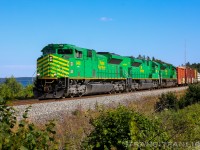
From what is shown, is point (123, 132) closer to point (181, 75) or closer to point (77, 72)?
point (77, 72)

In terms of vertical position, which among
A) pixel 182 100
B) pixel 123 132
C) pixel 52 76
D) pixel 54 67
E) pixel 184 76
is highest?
pixel 184 76

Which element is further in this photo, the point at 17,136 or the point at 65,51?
the point at 65,51

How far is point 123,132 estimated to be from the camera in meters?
6.32

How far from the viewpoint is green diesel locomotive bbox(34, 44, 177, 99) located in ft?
69.5

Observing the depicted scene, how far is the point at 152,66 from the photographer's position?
133 ft

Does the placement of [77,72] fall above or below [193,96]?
above

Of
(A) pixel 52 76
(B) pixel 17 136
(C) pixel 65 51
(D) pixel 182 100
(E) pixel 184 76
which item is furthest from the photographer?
(E) pixel 184 76

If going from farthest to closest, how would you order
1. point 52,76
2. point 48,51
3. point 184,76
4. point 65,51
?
point 184,76
point 48,51
point 65,51
point 52,76

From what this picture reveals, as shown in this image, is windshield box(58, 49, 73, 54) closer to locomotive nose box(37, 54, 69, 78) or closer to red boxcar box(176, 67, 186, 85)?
locomotive nose box(37, 54, 69, 78)

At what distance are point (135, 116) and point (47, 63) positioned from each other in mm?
15347

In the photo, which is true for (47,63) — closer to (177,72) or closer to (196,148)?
(196,148)

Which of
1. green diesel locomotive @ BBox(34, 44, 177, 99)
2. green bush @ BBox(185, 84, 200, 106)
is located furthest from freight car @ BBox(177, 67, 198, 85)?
green bush @ BBox(185, 84, 200, 106)

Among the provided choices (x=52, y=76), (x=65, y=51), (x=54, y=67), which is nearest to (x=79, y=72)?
(x=65, y=51)

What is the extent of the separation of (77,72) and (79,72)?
0.28 meters
